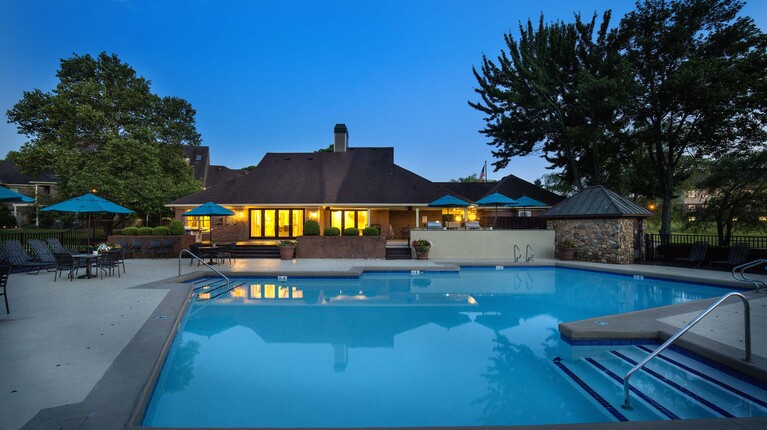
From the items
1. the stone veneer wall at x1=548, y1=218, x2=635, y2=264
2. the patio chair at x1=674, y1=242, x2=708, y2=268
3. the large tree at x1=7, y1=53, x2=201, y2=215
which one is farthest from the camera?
the large tree at x1=7, y1=53, x2=201, y2=215

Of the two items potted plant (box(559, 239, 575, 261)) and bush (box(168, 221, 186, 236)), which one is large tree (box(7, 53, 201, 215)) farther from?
potted plant (box(559, 239, 575, 261))

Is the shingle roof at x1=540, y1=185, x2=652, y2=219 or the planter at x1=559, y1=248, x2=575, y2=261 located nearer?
the shingle roof at x1=540, y1=185, x2=652, y2=219

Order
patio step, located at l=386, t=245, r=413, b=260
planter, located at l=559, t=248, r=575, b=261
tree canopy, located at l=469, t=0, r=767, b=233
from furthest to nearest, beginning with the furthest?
patio step, located at l=386, t=245, r=413, b=260 → tree canopy, located at l=469, t=0, r=767, b=233 → planter, located at l=559, t=248, r=575, b=261

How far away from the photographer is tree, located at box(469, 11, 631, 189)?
19062 millimetres

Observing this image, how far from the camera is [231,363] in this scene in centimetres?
521

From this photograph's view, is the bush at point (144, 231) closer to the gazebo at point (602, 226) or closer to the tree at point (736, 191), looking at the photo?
the gazebo at point (602, 226)

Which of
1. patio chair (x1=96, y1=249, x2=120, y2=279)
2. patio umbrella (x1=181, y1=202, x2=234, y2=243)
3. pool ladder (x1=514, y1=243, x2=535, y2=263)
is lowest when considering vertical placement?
pool ladder (x1=514, y1=243, x2=535, y2=263)

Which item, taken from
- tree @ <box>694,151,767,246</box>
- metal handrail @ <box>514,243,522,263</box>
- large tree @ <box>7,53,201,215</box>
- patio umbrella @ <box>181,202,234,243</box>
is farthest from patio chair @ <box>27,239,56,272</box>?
tree @ <box>694,151,767,246</box>

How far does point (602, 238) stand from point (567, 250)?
1525 mm

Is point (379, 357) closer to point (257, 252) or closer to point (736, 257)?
point (257, 252)

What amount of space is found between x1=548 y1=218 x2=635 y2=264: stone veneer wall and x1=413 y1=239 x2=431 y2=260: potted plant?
21.5ft

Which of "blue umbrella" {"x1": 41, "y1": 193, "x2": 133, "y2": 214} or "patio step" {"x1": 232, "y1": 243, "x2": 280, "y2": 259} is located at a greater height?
"blue umbrella" {"x1": 41, "y1": 193, "x2": 133, "y2": 214}

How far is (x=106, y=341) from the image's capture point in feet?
15.8

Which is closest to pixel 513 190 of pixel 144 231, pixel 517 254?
pixel 517 254
